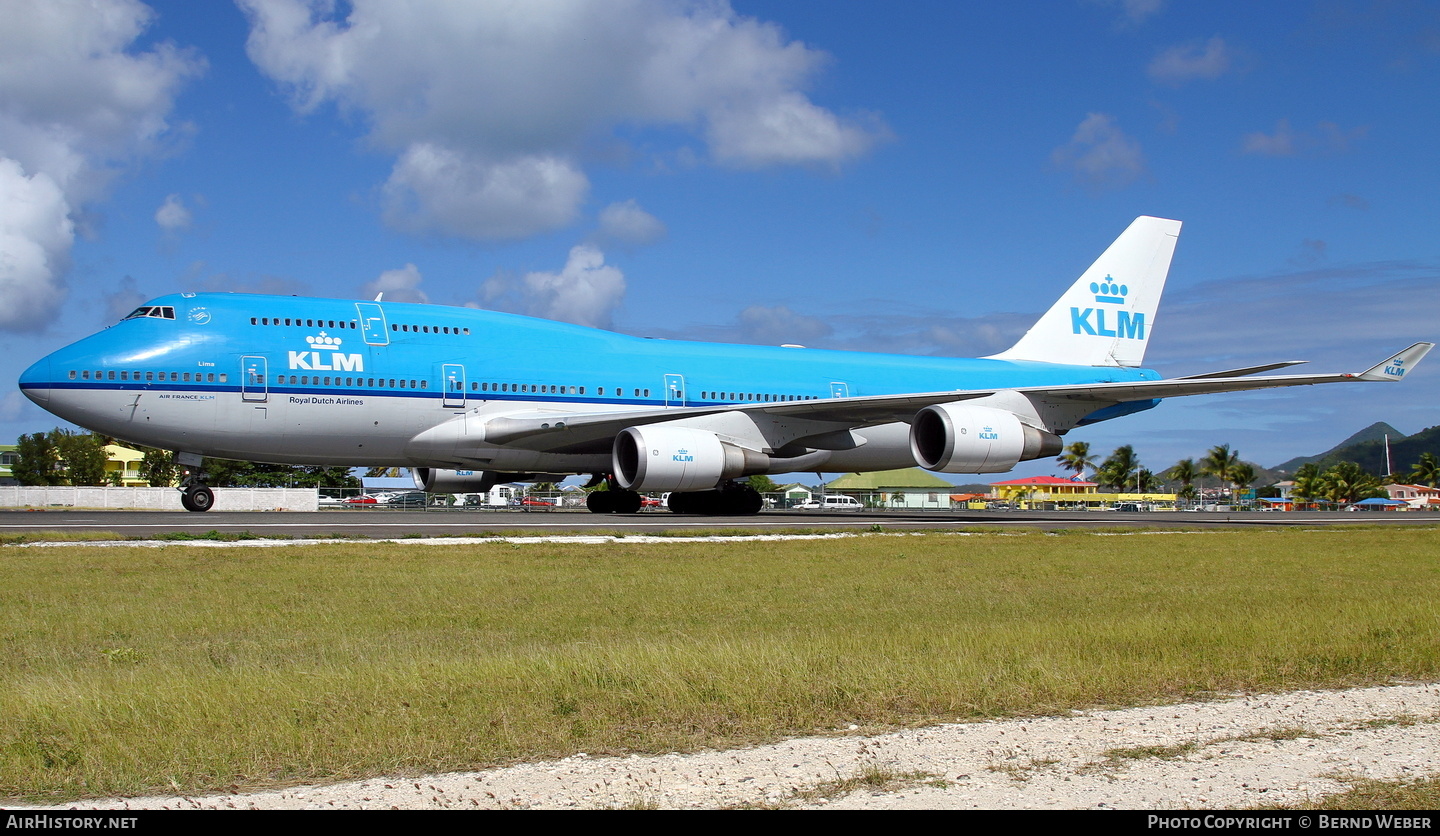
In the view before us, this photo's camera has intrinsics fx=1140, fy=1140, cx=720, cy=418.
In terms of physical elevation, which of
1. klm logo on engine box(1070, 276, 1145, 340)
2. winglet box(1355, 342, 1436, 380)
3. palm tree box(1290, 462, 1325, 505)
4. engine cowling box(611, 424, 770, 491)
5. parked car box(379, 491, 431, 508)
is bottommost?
palm tree box(1290, 462, 1325, 505)

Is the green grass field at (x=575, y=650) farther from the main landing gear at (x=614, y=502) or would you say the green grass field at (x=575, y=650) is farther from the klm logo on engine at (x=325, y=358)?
the main landing gear at (x=614, y=502)

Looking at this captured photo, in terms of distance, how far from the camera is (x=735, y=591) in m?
10.4

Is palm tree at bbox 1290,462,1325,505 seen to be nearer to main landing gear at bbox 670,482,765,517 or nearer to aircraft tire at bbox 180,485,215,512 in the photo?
main landing gear at bbox 670,482,765,517

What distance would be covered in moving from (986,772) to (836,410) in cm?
2124

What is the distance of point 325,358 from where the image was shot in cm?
2305

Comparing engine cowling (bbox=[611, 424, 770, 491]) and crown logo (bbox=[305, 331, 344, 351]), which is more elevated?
crown logo (bbox=[305, 331, 344, 351])

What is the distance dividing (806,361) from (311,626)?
22310 millimetres

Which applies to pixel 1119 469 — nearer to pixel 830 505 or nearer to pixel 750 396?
pixel 830 505

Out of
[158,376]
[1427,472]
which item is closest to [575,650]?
[158,376]

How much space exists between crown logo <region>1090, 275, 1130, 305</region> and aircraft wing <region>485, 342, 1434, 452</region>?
682 centimetres

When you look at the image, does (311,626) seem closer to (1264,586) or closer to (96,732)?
(96,732)

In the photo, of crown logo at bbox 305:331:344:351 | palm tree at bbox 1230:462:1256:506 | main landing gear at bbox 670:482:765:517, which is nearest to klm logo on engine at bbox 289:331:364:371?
crown logo at bbox 305:331:344:351

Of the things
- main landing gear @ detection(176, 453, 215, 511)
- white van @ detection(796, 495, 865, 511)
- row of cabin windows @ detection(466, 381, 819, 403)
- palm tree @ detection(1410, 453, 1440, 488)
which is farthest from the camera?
palm tree @ detection(1410, 453, 1440, 488)

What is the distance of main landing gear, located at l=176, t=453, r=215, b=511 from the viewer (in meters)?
23.8
